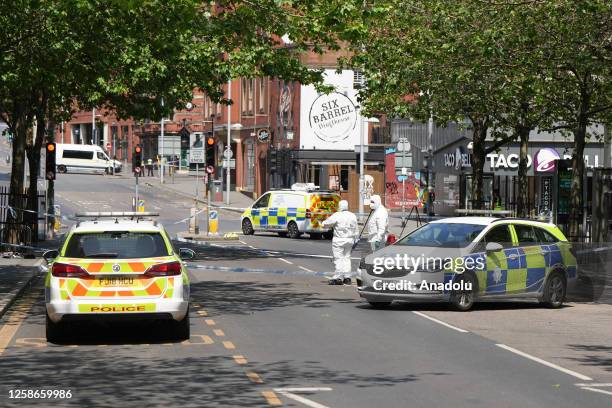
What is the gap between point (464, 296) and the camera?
20844mm

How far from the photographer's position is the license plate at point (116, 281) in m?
15.8

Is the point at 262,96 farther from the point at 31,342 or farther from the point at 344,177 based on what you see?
the point at 31,342

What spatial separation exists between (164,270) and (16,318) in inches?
175

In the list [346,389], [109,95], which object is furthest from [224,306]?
[109,95]

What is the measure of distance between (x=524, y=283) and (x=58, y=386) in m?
11.0

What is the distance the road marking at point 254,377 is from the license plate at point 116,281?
2911 millimetres

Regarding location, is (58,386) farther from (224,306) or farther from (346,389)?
(224,306)

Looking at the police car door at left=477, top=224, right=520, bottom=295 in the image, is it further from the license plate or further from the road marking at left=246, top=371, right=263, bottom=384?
the road marking at left=246, top=371, right=263, bottom=384

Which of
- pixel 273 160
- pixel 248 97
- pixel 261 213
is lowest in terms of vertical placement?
pixel 261 213

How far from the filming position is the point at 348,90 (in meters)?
77.2

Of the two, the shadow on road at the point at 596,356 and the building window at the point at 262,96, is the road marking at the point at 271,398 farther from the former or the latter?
the building window at the point at 262,96

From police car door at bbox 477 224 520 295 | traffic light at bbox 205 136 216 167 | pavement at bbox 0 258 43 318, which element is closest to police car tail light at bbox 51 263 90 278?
pavement at bbox 0 258 43 318

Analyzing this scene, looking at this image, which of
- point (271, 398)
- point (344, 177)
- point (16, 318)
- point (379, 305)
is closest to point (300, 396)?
point (271, 398)

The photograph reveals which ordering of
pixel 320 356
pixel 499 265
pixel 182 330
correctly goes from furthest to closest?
→ pixel 499 265 < pixel 182 330 < pixel 320 356
